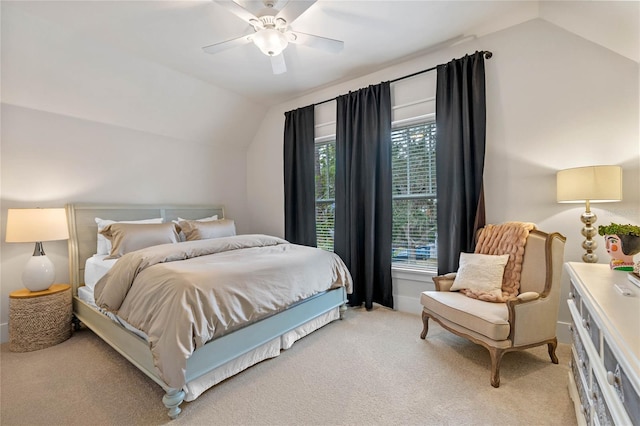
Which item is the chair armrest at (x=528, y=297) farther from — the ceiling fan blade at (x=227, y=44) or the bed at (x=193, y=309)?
the ceiling fan blade at (x=227, y=44)

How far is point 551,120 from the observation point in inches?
96.4

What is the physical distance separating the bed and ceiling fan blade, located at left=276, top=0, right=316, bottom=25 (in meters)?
1.87

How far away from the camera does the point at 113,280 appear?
2.08 m

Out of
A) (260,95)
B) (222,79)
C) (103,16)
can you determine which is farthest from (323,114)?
(103,16)

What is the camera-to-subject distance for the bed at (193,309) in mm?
1721

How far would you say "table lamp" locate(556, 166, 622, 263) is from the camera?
77.5 inches

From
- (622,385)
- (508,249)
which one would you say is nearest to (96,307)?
(622,385)

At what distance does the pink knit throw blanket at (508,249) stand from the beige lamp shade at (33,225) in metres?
3.68

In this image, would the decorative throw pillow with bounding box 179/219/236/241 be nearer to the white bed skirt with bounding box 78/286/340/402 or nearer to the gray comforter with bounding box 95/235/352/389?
the gray comforter with bounding box 95/235/352/389

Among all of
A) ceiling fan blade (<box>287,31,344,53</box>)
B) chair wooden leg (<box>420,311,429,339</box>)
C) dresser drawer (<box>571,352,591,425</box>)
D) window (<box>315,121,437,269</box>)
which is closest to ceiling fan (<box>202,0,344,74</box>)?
ceiling fan blade (<box>287,31,344,53</box>)

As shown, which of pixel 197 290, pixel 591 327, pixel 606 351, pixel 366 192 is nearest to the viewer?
pixel 606 351

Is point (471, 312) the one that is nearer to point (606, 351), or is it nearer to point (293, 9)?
point (606, 351)

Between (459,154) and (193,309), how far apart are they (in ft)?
8.68

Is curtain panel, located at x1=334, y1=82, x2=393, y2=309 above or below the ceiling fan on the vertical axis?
below
